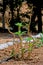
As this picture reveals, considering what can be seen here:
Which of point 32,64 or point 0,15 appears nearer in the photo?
point 32,64

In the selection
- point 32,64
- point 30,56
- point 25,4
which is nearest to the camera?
point 32,64

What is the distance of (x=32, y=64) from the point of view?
490 centimetres

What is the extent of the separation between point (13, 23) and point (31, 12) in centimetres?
78

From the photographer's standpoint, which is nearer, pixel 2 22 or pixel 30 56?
pixel 30 56

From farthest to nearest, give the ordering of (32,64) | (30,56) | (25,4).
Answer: (25,4) → (30,56) → (32,64)

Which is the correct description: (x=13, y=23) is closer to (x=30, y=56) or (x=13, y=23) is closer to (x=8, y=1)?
(x=8, y=1)

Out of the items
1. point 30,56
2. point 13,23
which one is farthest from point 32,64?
point 13,23

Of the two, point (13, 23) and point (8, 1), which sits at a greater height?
point (8, 1)

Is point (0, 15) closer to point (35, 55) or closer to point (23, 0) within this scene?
point (23, 0)

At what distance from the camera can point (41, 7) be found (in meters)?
10.2

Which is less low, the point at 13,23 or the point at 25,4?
the point at 25,4

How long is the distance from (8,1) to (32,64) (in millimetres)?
5801

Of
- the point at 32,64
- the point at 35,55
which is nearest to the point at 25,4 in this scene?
the point at 35,55

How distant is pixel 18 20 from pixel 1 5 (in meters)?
0.85
